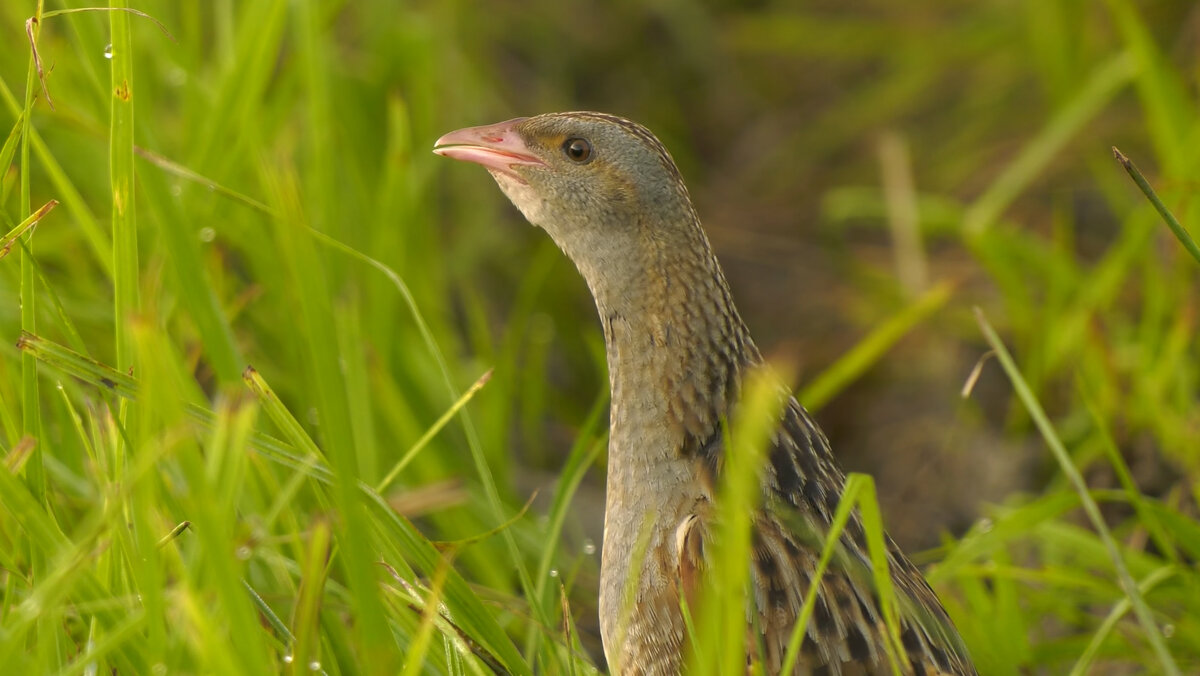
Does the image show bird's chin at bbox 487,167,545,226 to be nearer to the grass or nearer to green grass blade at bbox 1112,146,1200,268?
the grass

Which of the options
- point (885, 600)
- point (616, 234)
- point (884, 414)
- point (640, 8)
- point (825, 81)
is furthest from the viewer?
point (825, 81)

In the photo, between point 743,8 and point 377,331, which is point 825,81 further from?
point 377,331

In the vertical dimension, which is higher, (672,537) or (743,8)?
(743,8)

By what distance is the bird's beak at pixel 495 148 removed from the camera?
219 centimetres

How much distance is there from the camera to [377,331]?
2941 mm

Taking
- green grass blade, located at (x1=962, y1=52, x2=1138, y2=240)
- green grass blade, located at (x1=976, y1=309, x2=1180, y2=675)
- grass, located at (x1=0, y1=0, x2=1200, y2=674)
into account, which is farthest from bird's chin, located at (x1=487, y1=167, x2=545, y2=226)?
green grass blade, located at (x1=962, y1=52, x2=1138, y2=240)

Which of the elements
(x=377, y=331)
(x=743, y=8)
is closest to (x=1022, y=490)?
(x=377, y=331)

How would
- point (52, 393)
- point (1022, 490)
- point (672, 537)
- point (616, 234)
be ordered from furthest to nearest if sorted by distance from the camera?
1. point (1022, 490)
2. point (52, 393)
3. point (616, 234)
4. point (672, 537)

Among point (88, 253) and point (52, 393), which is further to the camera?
point (88, 253)

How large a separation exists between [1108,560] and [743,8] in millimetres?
3326

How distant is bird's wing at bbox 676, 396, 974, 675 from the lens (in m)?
1.76

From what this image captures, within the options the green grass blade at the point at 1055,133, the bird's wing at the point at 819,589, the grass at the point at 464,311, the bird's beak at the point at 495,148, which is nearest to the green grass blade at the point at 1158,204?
the grass at the point at 464,311

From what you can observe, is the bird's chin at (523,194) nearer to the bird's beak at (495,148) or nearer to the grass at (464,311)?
the bird's beak at (495,148)

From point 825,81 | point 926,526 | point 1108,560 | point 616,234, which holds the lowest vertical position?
point 926,526
